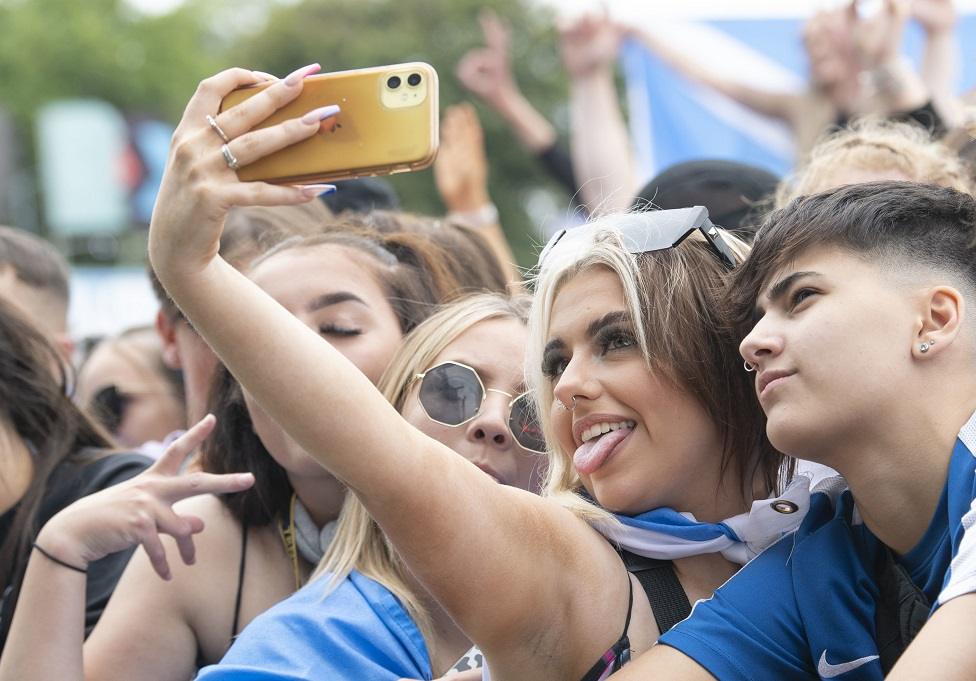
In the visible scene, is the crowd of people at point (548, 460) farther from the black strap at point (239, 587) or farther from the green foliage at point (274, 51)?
the green foliage at point (274, 51)

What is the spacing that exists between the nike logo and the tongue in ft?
1.44

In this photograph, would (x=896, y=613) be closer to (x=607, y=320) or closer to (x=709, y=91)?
(x=607, y=320)

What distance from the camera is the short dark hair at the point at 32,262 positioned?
4180 millimetres

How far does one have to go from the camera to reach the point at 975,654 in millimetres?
1462

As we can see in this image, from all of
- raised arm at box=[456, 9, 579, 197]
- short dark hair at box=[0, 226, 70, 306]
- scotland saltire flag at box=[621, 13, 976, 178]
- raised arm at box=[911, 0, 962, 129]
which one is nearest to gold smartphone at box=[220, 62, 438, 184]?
short dark hair at box=[0, 226, 70, 306]

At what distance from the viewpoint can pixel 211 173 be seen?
1648mm

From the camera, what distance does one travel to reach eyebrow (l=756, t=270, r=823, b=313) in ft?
5.94

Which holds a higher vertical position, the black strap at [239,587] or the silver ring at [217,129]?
the silver ring at [217,129]

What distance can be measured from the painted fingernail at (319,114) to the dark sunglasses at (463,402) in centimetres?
83

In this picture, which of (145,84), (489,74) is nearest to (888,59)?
(489,74)

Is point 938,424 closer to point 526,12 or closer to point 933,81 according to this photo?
point 933,81

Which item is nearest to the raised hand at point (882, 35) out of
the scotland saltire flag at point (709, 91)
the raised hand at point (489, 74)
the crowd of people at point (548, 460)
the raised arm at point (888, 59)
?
the raised arm at point (888, 59)

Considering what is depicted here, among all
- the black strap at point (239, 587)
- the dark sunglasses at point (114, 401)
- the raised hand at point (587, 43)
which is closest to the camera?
the black strap at point (239, 587)

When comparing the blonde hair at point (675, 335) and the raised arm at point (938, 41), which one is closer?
the blonde hair at point (675, 335)
